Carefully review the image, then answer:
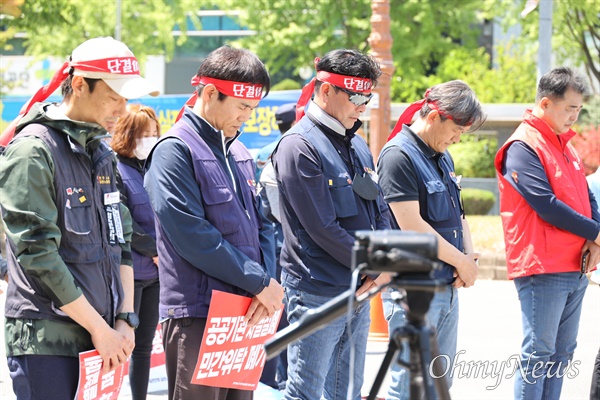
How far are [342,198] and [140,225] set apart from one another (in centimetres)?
159

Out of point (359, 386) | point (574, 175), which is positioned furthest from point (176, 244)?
point (574, 175)

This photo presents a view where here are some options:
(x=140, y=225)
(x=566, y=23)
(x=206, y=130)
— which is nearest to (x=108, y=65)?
(x=206, y=130)

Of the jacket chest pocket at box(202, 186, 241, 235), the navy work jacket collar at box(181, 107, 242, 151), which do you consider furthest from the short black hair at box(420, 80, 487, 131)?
the jacket chest pocket at box(202, 186, 241, 235)

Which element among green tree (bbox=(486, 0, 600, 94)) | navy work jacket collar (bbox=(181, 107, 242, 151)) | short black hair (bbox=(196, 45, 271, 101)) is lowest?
navy work jacket collar (bbox=(181, 107, 242, 151))

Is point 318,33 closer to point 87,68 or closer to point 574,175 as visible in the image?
point 574,175

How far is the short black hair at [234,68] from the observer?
4.10 meters

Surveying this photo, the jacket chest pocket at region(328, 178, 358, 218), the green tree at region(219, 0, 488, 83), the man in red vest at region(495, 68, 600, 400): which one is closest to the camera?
the jacket chest pocket at region(328, 178, 358, 218)

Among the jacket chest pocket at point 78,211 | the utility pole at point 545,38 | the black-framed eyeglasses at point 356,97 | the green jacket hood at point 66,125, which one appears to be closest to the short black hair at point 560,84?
the black-framed eyeglasses at point 356,97

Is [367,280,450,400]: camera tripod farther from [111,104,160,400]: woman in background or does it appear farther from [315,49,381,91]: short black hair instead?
[111,104,160,400]: woman in background

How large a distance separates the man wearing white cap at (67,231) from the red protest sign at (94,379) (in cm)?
5

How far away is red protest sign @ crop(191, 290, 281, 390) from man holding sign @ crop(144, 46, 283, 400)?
0.20ft

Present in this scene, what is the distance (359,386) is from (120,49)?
7.55 feet

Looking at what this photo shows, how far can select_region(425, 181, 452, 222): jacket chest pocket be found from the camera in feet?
15.8

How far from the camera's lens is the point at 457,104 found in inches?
190
